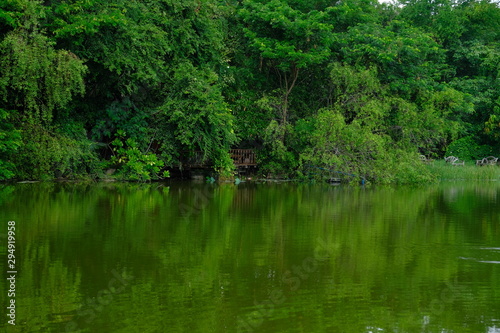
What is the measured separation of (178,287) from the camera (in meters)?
7.73

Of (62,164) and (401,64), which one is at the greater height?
(401,64)

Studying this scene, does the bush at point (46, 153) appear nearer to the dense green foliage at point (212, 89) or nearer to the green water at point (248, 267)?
the dense green foliage at point (212, 89)

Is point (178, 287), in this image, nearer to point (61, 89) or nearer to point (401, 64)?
point (61, 89)

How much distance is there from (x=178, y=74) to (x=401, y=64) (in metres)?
11.3

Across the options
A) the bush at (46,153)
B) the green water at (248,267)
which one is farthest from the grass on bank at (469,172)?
the bush at (46,153)

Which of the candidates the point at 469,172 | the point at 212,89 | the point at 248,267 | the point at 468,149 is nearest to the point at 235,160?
the point at 212,89

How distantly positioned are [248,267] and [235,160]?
19.1 m

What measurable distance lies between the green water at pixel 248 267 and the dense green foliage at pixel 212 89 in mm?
4864

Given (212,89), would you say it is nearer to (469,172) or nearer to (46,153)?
(46,153)

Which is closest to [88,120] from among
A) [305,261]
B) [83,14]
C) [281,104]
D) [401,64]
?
[83,14]

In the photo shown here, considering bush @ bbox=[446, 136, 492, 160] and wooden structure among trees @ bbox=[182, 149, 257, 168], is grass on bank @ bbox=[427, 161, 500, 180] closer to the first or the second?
bush @ bbox=[446, 136, 492, 160]

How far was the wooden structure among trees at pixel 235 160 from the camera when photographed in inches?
1024

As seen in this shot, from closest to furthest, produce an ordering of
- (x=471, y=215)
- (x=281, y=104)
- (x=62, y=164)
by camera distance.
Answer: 1. (x=471, y=215)
2. (x=62, y=164)
3. (x=281, y=104)

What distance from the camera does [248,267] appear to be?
8914 mm
